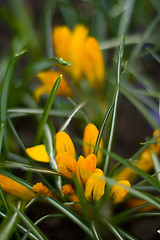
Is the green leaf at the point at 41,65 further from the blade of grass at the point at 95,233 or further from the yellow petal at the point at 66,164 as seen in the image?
the blade of grass at the point at 95,233

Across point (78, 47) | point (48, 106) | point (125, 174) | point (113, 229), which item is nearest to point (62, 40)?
point (78, 47)

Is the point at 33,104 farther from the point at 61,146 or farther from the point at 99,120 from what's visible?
the point at 61,146

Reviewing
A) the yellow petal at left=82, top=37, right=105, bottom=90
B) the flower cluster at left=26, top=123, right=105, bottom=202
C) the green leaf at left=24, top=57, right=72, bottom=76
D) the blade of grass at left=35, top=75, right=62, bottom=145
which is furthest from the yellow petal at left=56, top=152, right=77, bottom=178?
the yellow petal at left=82, top=37, right=105, bottom=90

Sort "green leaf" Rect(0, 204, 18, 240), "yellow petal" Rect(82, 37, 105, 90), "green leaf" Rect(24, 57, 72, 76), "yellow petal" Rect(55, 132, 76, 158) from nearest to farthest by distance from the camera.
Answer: "green leaf" Rect(0, 204, 18, 240)
"yellow petal" Rect(55, 132, 76, 158)
"green leaf" Rect(24, 57, 72, 76)
"yellow petal" Rect(82, 37, 105, 90)

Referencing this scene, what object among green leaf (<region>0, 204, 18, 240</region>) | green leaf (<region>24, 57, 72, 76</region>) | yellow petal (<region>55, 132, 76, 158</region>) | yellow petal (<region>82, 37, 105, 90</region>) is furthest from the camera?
yellow petal (<region>82, 37, 105, 90</region>)

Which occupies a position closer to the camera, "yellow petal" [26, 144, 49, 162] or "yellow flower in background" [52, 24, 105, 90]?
"yellow petal" [26, 144, 49, 162]

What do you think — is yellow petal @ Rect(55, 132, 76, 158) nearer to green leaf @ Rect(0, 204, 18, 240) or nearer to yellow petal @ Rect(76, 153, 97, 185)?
yellow petal @ Rect(76, 153, 97, 185)
